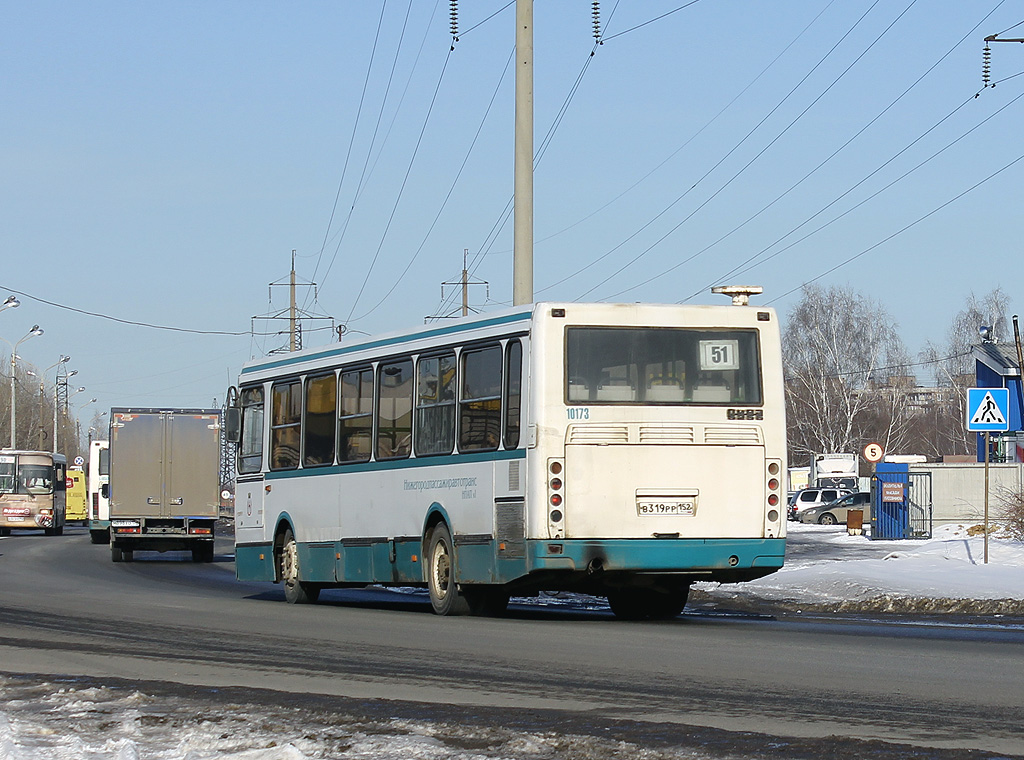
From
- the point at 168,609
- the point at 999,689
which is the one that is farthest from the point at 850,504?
the point at 999,689

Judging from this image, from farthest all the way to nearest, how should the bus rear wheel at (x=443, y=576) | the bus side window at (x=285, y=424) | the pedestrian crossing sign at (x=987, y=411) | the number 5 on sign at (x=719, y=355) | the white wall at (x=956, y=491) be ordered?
the white wall at (x=956, y=491), the pedestrian crossing sign at (x=987, y=411), the bus side window at (x=285, y=424), the bus rear wheel at (x=443, y=576), the number 5 on sign at (x=719, y=355)

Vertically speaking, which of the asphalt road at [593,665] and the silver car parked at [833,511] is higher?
the silver car parked at [833,511]

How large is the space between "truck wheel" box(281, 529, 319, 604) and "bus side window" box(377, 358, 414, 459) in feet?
9.40

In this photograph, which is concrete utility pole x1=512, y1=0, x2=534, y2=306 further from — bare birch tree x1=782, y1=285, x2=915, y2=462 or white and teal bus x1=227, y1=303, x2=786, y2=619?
bare birch tree x1=782, y1=285, x2=915, y2=462

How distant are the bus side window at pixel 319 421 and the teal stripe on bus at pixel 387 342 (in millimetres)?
303

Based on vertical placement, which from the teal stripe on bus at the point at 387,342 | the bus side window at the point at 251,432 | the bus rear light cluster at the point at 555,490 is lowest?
the bus rear light cluster at the point at 555,490

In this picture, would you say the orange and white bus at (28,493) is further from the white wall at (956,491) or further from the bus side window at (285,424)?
the bus side window at (285,424)

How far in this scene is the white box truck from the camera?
1430 inches

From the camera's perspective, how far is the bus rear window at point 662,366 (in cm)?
1520

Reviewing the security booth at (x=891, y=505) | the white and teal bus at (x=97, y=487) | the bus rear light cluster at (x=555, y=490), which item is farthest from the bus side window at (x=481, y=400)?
the white and teal bus at (x=97, y=487)

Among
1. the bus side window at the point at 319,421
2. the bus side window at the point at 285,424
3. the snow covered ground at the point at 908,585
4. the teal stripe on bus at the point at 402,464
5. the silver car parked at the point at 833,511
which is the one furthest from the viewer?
the silver car parked at the point at 833,511

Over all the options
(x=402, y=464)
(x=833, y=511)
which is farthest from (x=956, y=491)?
(x=402, y=464)

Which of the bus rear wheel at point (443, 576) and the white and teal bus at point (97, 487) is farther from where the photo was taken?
the white and teal bus at point (97, 487)

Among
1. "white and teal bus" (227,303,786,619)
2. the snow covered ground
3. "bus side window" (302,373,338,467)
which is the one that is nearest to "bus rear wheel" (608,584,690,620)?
"white and teal bus" (227,303,786,619)
